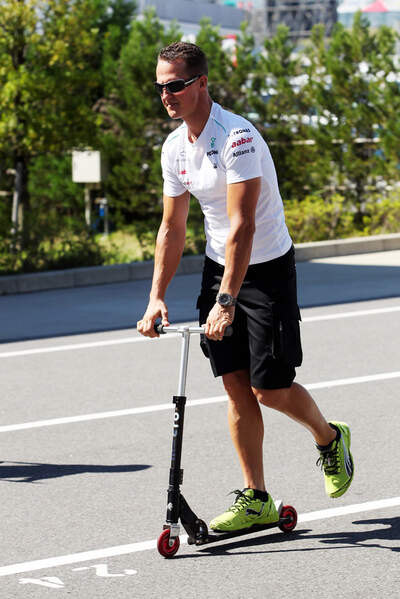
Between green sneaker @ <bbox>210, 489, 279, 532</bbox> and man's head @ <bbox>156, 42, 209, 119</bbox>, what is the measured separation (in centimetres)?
164

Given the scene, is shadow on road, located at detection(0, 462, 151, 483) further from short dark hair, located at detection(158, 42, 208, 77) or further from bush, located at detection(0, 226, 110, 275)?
bush, located at detection(0, 226, 110, 275)

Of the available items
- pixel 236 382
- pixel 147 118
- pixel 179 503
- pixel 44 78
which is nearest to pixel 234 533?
pixel 179 503

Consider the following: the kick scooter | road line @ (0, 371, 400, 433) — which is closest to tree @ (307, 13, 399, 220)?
road line @ (0, 371, 400, 433)

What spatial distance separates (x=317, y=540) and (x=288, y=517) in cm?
18

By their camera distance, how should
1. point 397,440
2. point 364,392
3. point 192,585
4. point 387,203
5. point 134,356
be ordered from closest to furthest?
point 192,585 → point 397,440 → point 364,392 → point 134,356 → point 387,203

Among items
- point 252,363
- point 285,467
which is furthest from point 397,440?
point 252,363

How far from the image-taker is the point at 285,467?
6.12 meters

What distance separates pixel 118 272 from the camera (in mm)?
14531

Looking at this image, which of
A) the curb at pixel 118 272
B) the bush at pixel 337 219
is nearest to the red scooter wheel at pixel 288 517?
the curb at pixel 118 272

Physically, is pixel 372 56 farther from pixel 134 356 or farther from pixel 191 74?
pixel 191 74

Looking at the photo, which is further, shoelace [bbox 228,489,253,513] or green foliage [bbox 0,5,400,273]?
green foliage [bbox 0,5,400,273]

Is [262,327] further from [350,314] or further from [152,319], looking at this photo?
[350,314]

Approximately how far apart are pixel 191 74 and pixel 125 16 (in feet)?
70.1

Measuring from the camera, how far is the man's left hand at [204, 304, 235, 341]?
462 cm
